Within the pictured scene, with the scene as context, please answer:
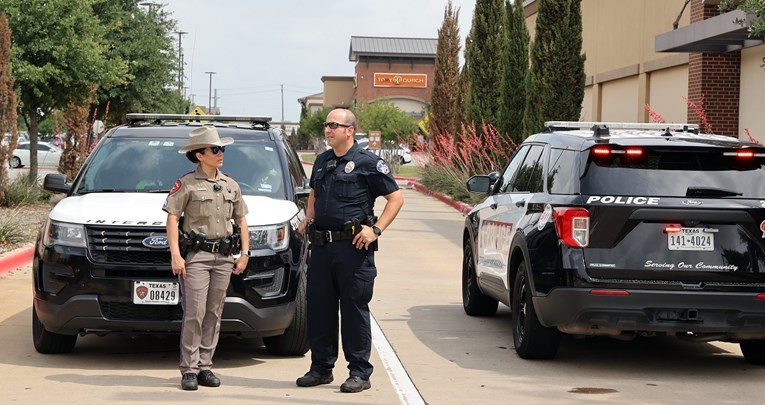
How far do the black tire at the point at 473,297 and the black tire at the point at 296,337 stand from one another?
105 inches

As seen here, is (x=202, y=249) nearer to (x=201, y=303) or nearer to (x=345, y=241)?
(x=201, y=303)

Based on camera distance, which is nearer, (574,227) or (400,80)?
(574,227)

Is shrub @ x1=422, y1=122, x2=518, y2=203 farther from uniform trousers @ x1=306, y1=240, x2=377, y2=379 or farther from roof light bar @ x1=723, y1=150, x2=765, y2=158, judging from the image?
uniform trousers @ x1=306, y1=240, x2=377, y2=379

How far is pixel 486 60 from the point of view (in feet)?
118

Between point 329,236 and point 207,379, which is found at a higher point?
point 329,236

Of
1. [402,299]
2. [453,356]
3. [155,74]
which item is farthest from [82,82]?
[453,356]

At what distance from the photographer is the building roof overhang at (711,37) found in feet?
66.9

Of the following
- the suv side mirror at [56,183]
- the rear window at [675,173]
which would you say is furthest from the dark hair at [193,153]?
the rear window at [675,173]

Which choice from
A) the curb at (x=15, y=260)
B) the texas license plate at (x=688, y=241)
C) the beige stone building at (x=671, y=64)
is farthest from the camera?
the beige stone building at (x=671, y=64)

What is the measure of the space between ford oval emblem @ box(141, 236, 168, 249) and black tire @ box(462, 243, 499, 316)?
3.90m

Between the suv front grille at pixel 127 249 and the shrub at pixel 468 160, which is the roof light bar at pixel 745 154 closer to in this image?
the suv front grille at pixel 127 249

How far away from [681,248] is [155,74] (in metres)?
33.0

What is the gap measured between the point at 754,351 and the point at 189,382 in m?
4.33

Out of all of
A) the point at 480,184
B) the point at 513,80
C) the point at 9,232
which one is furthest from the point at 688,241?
the point at 513,80
